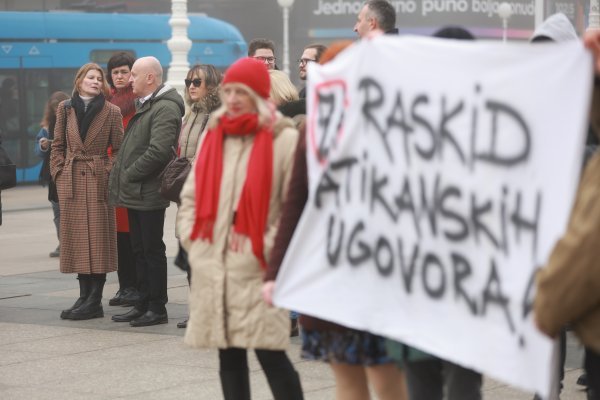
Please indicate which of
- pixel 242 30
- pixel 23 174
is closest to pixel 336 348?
pixel 23 174

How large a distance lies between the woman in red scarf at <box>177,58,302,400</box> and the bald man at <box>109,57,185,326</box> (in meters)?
3.74

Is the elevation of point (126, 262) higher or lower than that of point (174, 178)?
lower

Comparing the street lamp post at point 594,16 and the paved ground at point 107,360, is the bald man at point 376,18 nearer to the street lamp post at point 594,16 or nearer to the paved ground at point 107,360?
the paved ground at point 107,360

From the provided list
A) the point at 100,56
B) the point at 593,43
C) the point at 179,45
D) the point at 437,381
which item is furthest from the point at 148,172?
the point at 100,56

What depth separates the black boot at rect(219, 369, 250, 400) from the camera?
5.38 m

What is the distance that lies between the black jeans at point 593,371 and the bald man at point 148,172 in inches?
222

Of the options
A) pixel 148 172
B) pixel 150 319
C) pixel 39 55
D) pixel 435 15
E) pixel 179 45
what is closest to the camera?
pixel 148 172

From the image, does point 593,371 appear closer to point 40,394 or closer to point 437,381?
point 437,381

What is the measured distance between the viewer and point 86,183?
9.60 meters

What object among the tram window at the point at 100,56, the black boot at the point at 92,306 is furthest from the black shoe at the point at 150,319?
the tram window at the point at 100,56

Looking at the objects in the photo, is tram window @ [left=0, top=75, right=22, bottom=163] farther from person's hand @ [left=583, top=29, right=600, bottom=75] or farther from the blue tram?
person's hand @ [left=583, top=29, right=600, bottom=75]

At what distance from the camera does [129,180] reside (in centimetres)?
912

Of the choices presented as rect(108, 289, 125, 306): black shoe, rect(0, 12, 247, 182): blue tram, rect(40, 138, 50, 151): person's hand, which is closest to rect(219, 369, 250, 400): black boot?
rect(108, 289, 125, 306): black shoe

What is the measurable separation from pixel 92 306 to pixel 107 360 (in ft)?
5.69
